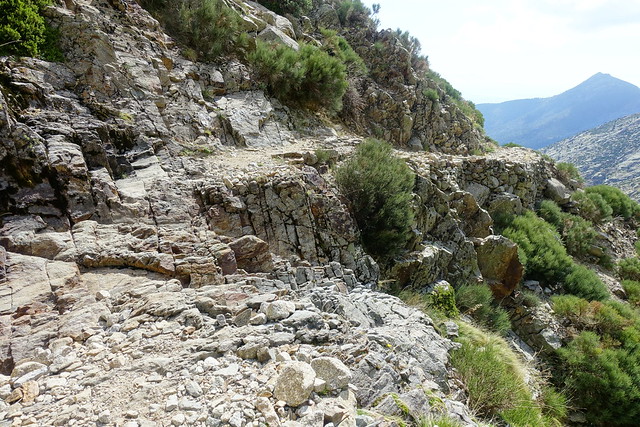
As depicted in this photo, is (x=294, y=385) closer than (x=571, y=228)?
Yes

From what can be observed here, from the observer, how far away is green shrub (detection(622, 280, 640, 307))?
41.5 ft

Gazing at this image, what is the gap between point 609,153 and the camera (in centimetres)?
5606

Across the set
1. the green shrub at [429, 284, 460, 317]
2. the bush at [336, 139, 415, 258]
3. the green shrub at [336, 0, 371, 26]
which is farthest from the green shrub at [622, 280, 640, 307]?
the green shrub at [336, 0, 371, 26]

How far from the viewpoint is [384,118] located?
1595 cm

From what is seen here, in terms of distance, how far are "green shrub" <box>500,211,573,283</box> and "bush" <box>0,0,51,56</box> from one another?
14.7 metres

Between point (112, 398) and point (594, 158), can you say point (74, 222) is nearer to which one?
point (112, 398)

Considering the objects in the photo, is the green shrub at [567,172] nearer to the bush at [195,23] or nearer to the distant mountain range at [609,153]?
the bush at [195,23]

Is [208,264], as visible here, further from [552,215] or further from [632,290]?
[632,290]

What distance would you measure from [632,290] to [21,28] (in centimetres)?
2082

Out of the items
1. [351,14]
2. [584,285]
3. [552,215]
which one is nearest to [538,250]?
[584,285]

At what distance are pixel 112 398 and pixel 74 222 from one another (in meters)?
3.66

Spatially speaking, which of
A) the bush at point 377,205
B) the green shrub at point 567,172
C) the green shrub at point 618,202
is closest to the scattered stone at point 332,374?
the bush at point 377,205

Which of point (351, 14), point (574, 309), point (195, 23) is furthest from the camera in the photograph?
point (351, 14)

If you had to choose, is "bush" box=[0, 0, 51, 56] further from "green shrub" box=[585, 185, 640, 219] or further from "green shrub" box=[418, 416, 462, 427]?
"green shrub" box=[585, 185, 640, 219]
